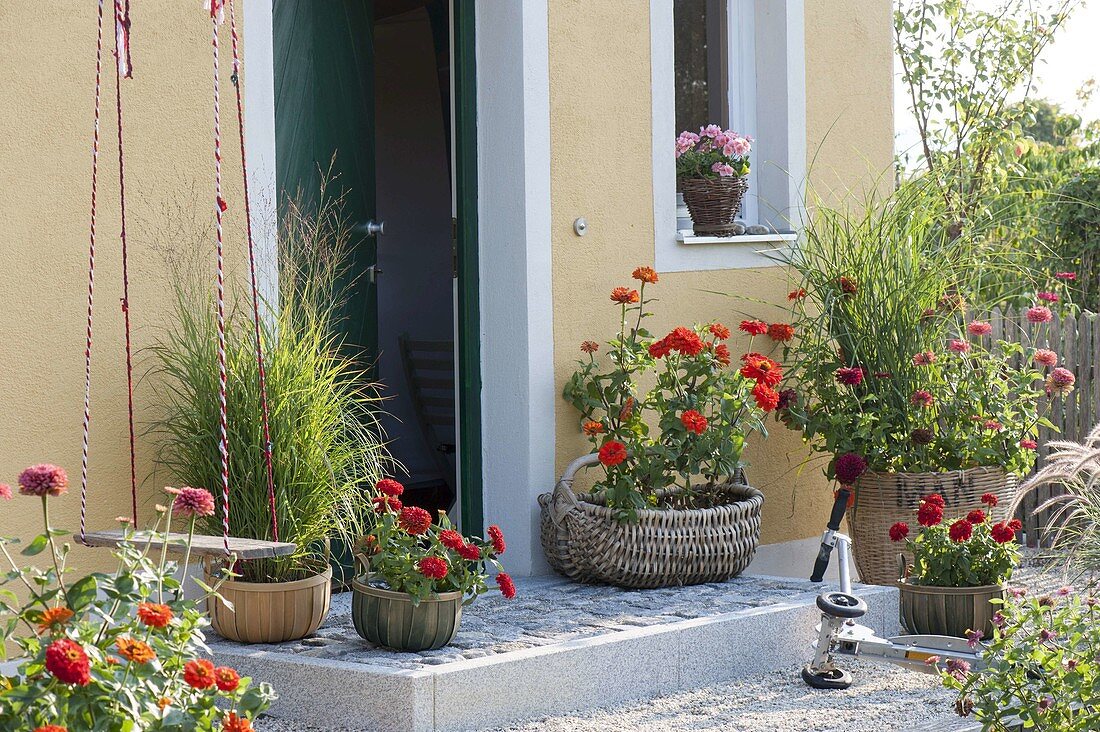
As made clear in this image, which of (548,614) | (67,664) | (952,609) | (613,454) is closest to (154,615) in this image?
(67,664)

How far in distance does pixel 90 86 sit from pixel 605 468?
2.32 metres

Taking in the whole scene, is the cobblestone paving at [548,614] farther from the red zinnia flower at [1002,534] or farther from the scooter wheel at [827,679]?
the red zinnia flower at [1002,534]

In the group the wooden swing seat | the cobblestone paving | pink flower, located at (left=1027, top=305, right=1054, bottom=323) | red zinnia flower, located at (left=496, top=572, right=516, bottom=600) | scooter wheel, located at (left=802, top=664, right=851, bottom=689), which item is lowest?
scooter wheel, located at (left=802, top=664, right=851, bottom=689)

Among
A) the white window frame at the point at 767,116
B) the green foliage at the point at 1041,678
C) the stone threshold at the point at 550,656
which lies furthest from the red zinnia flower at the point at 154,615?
the white window frame at the point at 767,116

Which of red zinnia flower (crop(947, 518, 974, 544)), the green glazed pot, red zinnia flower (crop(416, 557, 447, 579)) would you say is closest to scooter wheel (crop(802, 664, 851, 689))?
red zinnia flower (crop(947, 518, 974, 544))

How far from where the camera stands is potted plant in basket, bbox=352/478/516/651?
410cm

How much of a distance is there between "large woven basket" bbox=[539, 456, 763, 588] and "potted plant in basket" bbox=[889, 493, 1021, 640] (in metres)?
0.61

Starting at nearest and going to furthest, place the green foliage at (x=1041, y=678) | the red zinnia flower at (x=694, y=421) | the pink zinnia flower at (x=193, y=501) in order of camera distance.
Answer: the pink zinnia flower at (x=193, y=501)
the green foliage at (x=1041, y=678)
the red zinnia flower at (x=694, y=421)

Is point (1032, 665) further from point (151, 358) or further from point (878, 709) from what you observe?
point (151, 358)

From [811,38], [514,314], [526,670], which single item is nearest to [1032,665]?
[526,670]

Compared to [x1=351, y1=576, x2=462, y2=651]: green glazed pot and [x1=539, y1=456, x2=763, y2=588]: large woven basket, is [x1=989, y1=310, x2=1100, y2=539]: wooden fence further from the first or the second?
[x1=351, y1=576, x2=462, y2=651]: green glazed pot

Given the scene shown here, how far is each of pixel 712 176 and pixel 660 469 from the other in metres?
1.55

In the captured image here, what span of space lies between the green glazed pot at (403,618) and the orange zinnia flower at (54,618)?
177cm

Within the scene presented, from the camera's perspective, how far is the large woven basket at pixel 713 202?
618 cm
